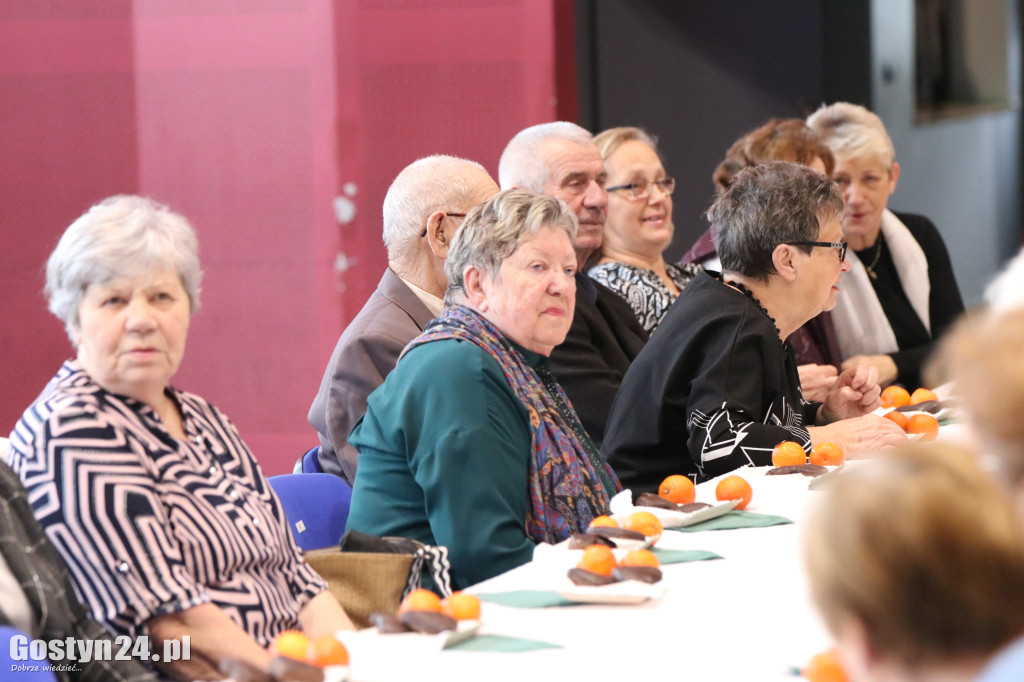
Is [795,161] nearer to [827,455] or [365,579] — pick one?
[827,455]

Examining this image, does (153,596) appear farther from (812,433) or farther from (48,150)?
(48,150)

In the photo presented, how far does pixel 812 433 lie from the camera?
2.80 metres

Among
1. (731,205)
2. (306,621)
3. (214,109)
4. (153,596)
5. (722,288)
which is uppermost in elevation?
(214,109)

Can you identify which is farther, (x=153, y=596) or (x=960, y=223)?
(x=960, y=223)

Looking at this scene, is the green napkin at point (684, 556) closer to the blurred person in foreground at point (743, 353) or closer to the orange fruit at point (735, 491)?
the orange fruit at point (735, 491)

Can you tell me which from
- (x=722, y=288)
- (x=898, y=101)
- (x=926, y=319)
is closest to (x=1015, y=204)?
(x=898, y=101)

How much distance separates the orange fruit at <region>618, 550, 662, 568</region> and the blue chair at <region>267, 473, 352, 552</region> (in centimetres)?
92

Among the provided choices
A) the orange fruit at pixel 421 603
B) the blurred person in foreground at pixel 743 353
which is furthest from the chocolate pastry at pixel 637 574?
the blurred person in foreground at pixel 743 353

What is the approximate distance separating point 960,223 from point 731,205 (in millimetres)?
7565

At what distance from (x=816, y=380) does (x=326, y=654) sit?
231cm

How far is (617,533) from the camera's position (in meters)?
1.97

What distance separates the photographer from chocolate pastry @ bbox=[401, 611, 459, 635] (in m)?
1.55

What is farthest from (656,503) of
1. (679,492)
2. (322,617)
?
(322,617)

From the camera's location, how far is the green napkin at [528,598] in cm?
172
